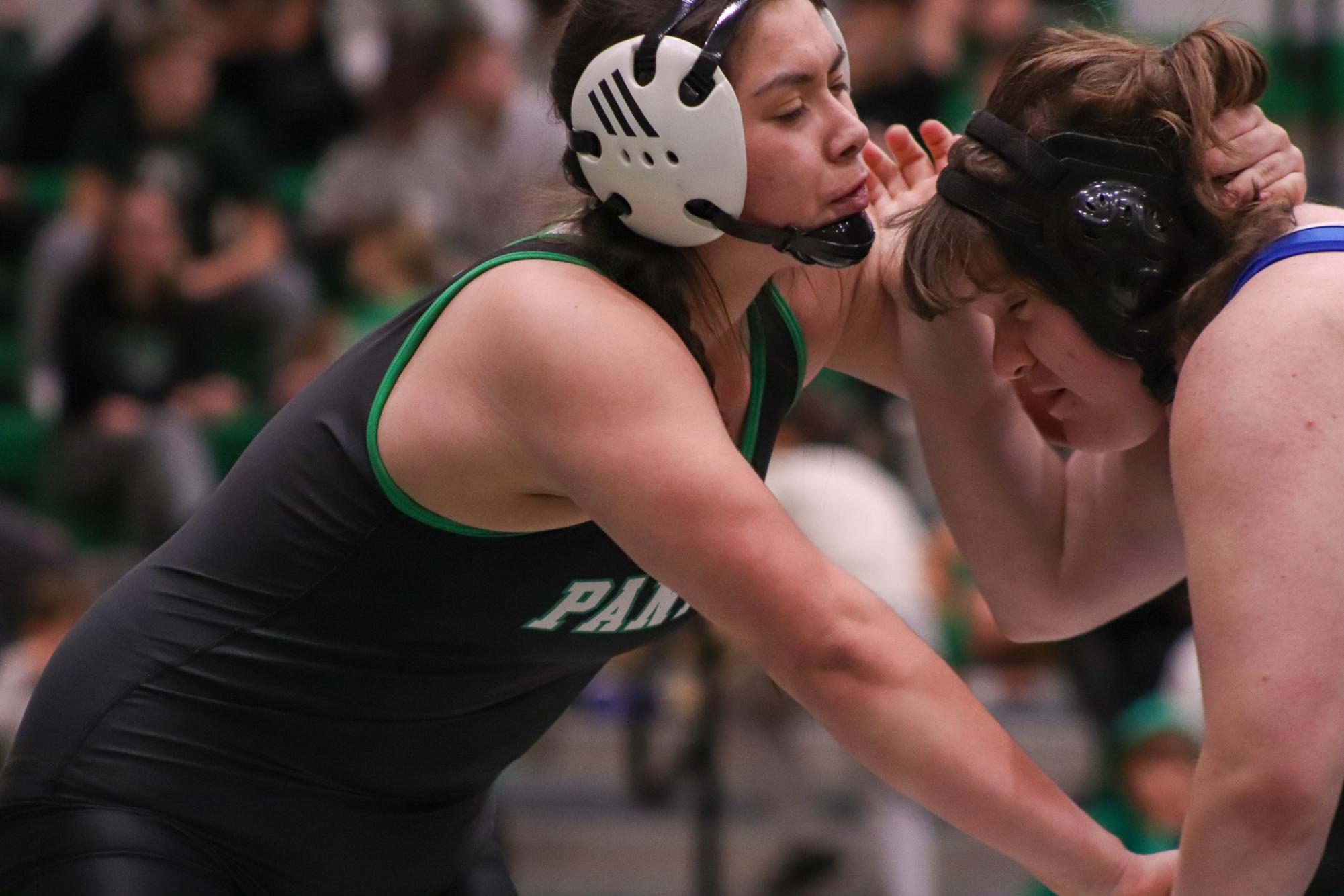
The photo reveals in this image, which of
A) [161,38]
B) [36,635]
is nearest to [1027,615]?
[36,635]

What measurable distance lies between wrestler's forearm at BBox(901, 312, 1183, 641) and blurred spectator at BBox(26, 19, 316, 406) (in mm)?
4197

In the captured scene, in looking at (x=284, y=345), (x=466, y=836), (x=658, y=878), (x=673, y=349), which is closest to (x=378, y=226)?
(x=284, y=345)

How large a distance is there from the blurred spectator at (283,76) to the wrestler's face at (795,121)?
5.85 meters

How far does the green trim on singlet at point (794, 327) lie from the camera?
83.1 inches

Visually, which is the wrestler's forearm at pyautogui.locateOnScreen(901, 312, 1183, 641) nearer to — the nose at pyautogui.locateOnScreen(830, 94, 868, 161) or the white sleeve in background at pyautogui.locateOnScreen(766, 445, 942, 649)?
the nose at pyautogui.locateOnScreen(830, 94, 868, 161)

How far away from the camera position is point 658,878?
17.9ft

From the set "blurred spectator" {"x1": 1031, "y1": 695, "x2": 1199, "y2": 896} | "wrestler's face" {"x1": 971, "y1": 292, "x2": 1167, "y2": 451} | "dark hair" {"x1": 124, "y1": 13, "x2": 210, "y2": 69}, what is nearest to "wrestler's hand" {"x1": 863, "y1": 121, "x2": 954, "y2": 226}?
"wrestler's face" {"x1": 971, "y1": 292, "x2": 1167, "y2": 451}

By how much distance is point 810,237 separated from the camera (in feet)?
6.17

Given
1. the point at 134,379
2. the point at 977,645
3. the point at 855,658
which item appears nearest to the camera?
the point at 855,658

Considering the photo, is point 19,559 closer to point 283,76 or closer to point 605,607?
point 283,76

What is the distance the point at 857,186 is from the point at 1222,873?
0.82 m

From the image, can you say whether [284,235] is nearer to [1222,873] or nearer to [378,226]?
[378,226]

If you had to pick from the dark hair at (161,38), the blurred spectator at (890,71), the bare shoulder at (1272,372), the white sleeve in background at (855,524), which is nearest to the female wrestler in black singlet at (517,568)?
the bare shoulder at (1272,372)

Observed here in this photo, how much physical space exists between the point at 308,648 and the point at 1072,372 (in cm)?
93
